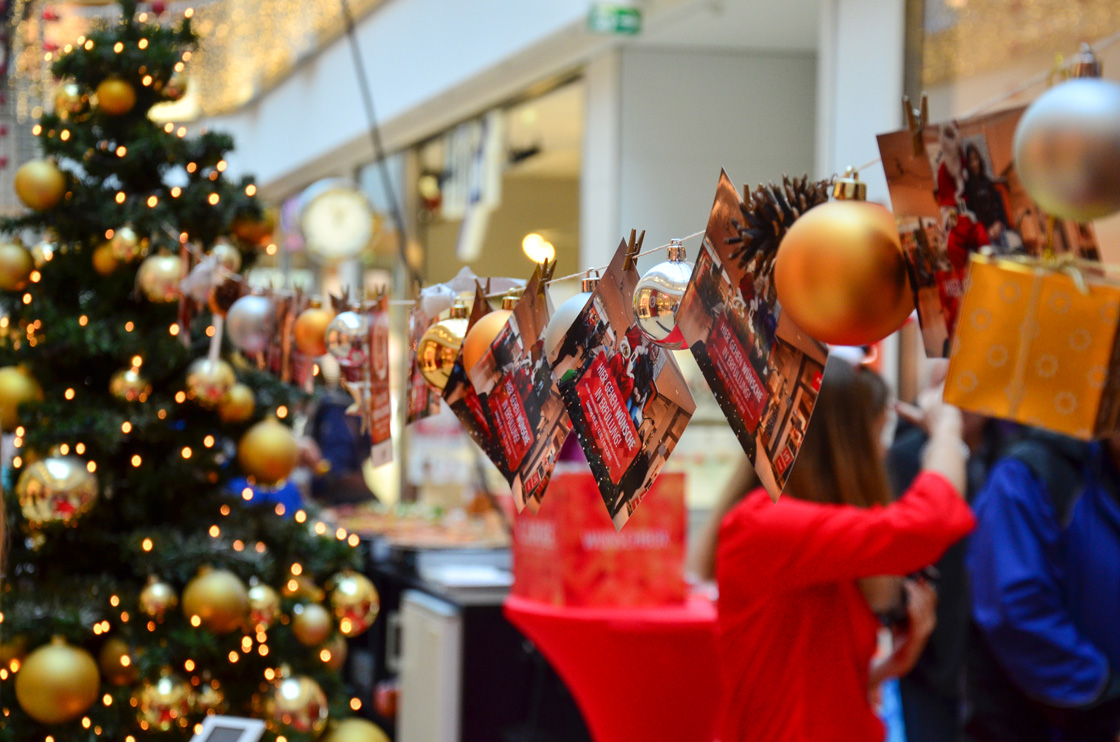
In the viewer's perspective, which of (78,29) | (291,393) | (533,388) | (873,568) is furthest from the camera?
(78,29)

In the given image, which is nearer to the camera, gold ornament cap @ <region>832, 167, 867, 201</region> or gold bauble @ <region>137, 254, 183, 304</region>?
gold ornament cap @ <region>832, 167, 867, 201</region>

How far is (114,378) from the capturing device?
277 cm

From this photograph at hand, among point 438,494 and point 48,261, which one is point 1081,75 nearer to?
point 48,261

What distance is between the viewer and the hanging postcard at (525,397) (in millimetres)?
1325

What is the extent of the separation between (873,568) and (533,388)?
1139mm

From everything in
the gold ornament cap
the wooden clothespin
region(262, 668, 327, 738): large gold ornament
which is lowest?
region(262, 668, 327, 738): large gold ornament

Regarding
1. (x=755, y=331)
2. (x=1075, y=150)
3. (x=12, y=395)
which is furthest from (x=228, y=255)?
(x=1075, y=150)

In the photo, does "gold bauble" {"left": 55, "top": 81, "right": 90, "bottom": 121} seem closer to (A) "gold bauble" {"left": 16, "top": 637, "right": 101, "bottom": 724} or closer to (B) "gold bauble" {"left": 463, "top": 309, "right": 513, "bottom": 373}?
(A) "gold bauble" {"left": 16, "top": 637, "right": 101, "bottom": 724}

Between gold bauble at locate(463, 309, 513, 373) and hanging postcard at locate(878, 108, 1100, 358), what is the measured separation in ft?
2.09

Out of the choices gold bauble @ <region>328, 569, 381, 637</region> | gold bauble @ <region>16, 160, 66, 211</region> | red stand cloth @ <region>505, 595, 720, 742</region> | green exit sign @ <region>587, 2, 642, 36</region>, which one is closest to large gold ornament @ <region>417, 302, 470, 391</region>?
gold bauble @ <region>328, 569, 381, 637</region>

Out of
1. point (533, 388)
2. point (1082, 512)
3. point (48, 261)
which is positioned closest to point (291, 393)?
point (48, 261)

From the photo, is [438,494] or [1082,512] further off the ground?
[1082,512]

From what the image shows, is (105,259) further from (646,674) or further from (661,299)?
(661,299)

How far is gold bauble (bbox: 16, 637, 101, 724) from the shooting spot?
8.11 feet
